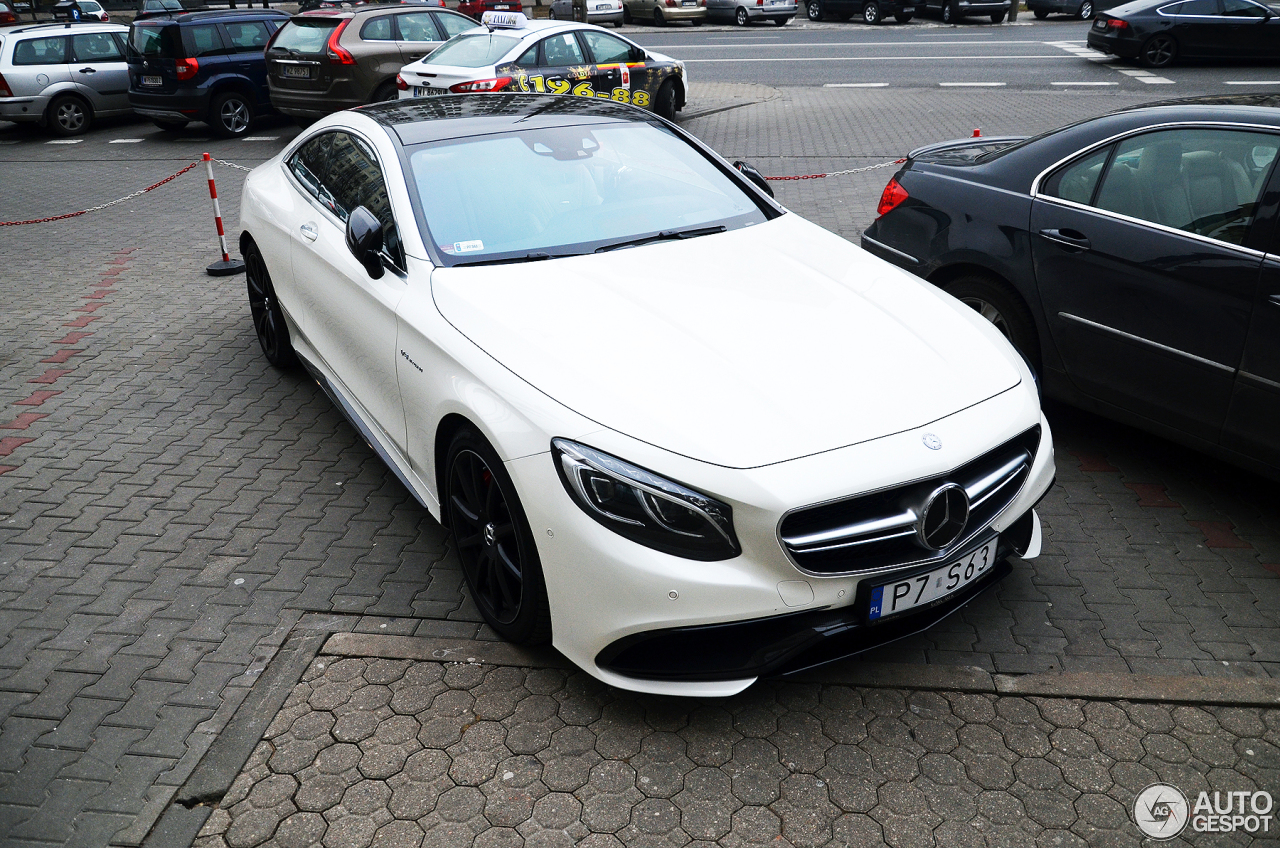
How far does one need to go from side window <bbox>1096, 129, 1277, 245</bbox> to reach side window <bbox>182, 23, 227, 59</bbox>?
13575 millimetres

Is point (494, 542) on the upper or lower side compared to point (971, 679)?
upper

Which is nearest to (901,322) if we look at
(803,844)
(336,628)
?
(803,844)

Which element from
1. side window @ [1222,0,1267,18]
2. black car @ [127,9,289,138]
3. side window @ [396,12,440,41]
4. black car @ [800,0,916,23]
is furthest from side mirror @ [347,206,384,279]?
black car @ [800,0,916,23]

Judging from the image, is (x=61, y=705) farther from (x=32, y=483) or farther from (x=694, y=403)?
(x=694, y=403)

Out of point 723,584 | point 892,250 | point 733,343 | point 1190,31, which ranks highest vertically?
point 733,343

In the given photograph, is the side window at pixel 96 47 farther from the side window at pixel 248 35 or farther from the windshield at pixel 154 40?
the side window at pixel 248 35

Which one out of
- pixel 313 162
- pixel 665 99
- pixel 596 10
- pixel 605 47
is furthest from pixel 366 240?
pixel 596 10

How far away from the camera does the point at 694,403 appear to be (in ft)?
9.98

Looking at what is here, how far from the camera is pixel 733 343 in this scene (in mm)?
3344

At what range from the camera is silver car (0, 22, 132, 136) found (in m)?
15.0

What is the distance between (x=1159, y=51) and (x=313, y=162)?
18357 millimetres

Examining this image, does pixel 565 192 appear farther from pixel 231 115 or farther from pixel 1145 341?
pixel 231 115

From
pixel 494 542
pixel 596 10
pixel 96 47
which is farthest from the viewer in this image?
pixel 596 10
